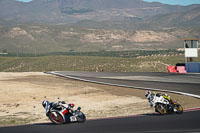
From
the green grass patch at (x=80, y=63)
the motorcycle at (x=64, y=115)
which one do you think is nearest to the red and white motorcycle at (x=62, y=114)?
the motorcycle at (x=64, y=115)

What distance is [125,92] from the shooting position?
88.5ft

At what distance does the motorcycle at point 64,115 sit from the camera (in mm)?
14664

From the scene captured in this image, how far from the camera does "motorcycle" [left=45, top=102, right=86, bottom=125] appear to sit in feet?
48.1

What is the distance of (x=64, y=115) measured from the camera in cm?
1466

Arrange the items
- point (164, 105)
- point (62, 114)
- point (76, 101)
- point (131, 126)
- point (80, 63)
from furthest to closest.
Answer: point (80, 63)
point (76, 101)
point (164, 105)
point (62, 114)
point (131, 126)

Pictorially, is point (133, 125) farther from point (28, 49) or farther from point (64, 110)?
point (28, 49)

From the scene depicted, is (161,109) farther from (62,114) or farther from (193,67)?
(193,67)

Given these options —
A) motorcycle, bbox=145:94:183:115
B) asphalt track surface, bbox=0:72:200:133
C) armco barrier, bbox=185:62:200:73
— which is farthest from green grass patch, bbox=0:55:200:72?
asphalt track surface, bbox=0:72:200:133

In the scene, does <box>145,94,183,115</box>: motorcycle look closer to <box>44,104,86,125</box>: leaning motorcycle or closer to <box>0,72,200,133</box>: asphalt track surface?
<box>0,72,200,133</box>: asphalt track surface

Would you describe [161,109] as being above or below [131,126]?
above

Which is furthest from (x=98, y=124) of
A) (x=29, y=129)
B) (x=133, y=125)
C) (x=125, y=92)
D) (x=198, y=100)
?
(x=125, y=92)

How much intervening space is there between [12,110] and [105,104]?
4932 millimetres

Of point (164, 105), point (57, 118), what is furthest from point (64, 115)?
point (164, 105)

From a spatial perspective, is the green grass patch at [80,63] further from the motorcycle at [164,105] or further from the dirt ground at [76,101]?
the motorcycle at [164,105]
